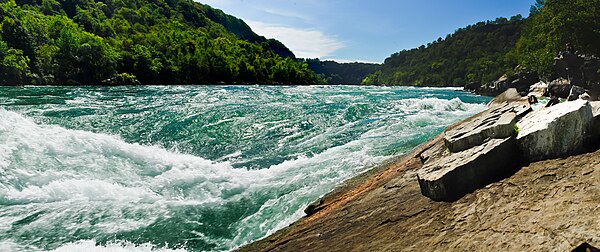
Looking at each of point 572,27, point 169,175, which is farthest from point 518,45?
point 169,175

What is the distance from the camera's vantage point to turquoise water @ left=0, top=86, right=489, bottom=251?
295 inches

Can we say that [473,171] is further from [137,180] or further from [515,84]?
[515,84]

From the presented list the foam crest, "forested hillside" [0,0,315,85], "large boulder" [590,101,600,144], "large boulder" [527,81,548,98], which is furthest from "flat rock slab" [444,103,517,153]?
"forested hillside" [0,0,315,85]

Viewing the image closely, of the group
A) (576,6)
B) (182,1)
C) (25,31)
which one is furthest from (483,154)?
(182,1)

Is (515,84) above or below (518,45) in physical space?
below

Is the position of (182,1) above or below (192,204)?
above

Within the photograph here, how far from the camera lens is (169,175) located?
36.2 ft

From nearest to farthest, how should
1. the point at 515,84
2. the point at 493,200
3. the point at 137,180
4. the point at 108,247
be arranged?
the point at 493,200, the point at 108,247, the point at 137,180, the point at 515,84

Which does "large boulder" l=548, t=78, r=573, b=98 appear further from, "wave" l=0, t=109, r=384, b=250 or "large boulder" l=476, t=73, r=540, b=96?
"wave" l=0, t=109, r=384, b=250

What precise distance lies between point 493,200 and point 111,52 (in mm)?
74362

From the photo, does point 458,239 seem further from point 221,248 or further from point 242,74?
point 242,74

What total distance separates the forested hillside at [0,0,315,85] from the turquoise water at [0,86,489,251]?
41.4 m

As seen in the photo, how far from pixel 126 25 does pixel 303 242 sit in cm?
12998

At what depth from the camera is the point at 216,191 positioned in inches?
393
